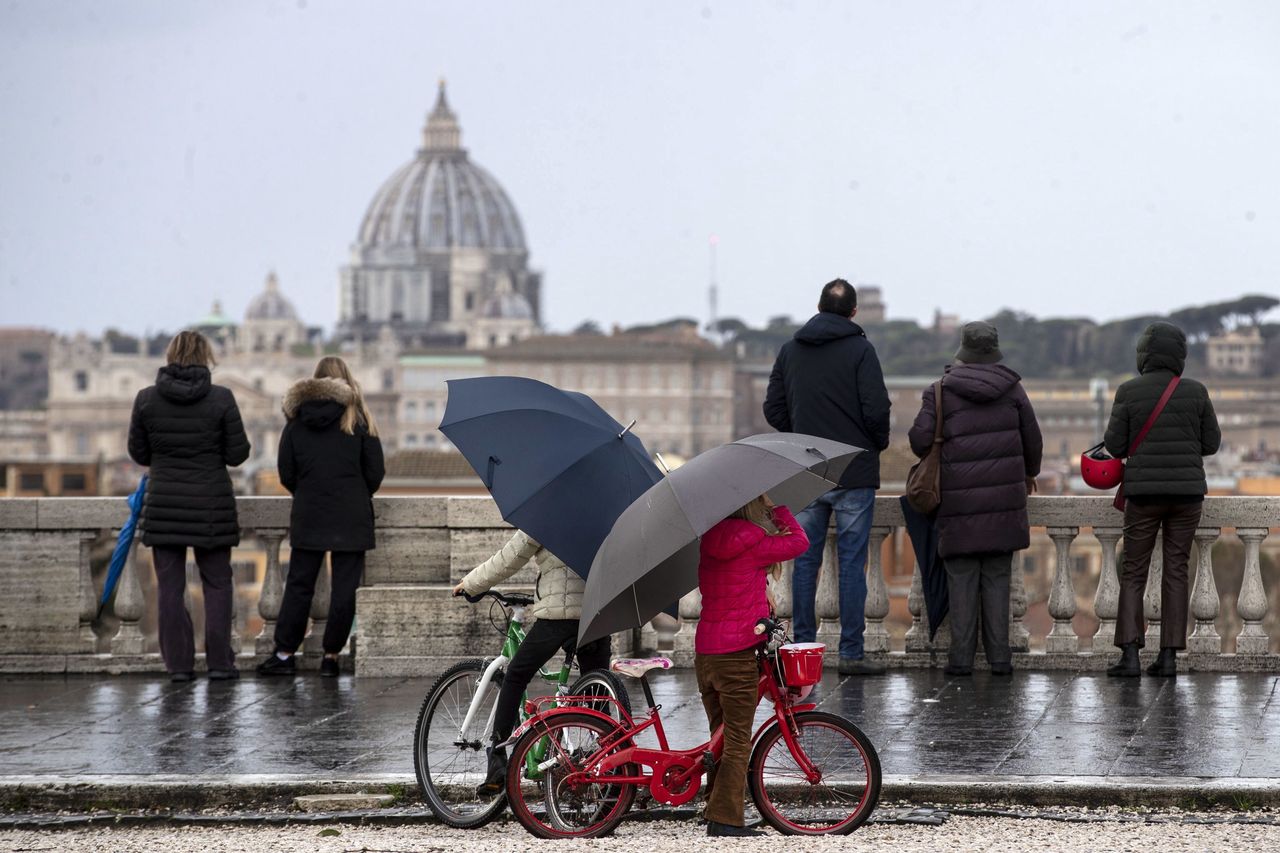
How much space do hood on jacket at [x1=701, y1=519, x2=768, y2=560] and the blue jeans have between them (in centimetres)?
237

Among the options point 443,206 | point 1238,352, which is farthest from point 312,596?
point 443,206

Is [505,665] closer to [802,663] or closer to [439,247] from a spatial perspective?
[802,663]

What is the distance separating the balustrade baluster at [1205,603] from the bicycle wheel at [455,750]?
3290mm

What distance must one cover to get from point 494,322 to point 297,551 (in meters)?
164

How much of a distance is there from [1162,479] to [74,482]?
2508 inches

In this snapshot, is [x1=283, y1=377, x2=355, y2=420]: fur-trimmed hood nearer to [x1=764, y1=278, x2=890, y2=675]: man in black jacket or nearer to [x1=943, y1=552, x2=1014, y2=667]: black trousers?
[x1=764, y1=278, x2=890, y2=675]: man in black jacket

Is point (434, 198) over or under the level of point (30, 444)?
over

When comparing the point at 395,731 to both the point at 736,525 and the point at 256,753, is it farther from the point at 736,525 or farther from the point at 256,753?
the point at 736,525

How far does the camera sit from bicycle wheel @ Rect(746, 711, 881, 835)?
548 centimetres

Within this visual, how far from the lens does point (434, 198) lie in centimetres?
18000

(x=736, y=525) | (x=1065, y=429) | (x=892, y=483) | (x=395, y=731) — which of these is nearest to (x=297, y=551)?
(x=395, y=731)

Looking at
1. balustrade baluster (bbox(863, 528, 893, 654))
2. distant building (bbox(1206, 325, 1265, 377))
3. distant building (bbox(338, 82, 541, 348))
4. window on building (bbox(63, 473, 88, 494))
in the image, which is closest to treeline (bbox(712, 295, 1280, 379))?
distant building (bbox(1206, 325, 1265, 377))

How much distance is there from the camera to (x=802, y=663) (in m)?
5.41

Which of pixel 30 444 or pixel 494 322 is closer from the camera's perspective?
pixel 30 444
